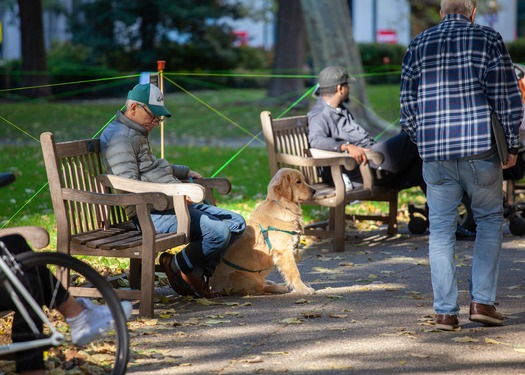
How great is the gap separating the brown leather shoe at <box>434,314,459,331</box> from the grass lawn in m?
3.29

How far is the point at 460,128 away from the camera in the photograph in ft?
18.0

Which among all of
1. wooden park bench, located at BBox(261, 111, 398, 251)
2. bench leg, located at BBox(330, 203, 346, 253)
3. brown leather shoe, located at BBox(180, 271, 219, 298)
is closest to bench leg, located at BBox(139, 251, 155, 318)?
brown leather shoe, located at BBox(180, 271, 219, 298)

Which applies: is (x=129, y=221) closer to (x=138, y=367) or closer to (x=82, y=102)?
(x=138, y=367)

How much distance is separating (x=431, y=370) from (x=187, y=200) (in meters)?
2.18

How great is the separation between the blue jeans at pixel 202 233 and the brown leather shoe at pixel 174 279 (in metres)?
0.12

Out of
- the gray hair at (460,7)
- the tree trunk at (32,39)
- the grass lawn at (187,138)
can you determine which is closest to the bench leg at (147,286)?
the grass lawn at (187,138)

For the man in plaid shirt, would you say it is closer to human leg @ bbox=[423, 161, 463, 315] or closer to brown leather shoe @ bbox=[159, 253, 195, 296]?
human leg @ bbox=[423, 161, 463, 315]

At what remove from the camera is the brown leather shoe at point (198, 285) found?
6.59 metres

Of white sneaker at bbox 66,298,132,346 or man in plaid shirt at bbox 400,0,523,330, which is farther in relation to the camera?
man in plaid shirt at bbox 400,0,523,330

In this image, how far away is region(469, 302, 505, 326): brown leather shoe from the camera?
5660 mm

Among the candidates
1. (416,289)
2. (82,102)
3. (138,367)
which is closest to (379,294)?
(416,289)

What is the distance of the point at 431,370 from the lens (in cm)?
486

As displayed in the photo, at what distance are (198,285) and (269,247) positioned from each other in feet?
1.89

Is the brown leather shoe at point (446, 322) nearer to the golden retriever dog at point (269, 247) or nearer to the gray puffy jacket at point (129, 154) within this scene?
the golden retriever dog at point (269, 247)
